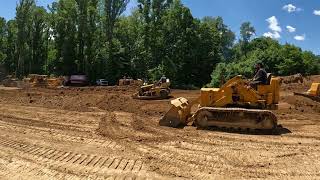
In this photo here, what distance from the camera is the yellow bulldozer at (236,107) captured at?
14289 millimetres

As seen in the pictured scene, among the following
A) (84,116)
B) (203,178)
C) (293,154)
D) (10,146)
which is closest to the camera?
(203,178)

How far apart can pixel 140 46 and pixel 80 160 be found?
49.7 metres

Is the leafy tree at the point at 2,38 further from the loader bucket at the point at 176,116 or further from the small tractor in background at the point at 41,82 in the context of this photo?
the loader bucket at the point at 176,116

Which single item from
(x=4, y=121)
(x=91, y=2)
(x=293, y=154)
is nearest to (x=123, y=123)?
(x=4, y=121)

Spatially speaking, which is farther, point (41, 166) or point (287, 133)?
point (287, 133)

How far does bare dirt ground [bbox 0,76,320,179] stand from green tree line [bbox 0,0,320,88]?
3532 centimetres

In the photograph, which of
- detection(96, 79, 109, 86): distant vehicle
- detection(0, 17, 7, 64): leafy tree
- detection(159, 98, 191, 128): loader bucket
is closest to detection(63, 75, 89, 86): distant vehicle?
detection(96, 79, 109, 86): distant vehicle

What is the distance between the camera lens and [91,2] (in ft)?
209

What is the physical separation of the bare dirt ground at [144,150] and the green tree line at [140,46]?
1390 inches

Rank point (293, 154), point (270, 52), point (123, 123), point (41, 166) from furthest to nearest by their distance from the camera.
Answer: point (270, 52), point (123, 123), point (293, 154), point (41, 166)

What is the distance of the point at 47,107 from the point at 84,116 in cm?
423

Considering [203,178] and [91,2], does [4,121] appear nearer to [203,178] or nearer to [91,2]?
[203,178]

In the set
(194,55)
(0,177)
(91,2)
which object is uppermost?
(91,2)

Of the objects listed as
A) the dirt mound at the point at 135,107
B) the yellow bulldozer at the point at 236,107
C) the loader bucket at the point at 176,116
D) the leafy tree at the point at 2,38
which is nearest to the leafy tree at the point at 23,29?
the leafy tree at the point at 2,38
